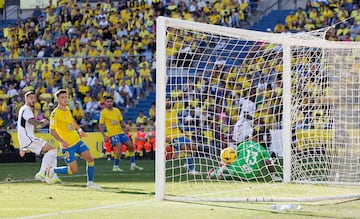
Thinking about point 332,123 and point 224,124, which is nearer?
point 332,123

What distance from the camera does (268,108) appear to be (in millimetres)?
18312

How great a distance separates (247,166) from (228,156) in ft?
1.94

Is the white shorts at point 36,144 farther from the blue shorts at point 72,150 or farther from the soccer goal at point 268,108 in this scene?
the soccer goal at point 268,108

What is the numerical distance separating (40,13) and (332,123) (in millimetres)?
24977

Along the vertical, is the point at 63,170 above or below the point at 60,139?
below

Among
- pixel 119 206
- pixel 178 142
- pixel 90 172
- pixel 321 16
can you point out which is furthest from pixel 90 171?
pixel 321 16

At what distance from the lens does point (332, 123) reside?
1691 centimetres

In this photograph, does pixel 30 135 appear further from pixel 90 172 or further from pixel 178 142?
pixel 178 142

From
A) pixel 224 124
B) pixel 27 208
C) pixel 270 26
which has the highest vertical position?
pixel 270 26

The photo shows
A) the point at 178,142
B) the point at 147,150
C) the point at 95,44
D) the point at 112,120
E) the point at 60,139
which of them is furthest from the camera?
the point at 95,44

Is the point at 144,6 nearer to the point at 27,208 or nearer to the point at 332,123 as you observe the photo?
the point at 332,123

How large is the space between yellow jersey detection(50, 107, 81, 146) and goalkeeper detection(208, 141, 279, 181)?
9.36 feet

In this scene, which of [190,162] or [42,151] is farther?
[190,162]

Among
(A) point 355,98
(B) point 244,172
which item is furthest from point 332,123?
(B) point 244,172
